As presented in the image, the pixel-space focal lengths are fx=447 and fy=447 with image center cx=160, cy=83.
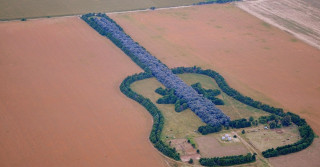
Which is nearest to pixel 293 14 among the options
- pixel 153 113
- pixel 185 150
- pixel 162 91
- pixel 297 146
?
pixel 162 91

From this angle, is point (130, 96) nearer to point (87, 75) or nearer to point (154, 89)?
point (154, 89)

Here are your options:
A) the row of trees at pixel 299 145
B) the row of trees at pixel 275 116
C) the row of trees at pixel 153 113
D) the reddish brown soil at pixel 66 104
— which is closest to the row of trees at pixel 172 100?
the row of trees at pixel 153 113

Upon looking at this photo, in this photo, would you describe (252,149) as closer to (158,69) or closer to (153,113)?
(153,113)

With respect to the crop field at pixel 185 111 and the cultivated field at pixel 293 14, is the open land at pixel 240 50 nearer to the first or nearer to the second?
the cultivated field at pixel 293 14

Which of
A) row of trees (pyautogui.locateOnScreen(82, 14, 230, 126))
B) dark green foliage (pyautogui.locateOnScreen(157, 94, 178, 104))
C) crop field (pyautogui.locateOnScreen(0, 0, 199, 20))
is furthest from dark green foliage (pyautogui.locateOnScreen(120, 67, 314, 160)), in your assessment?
crop field (pyautogui.locateOnScreen(0, 0, 199, 20))

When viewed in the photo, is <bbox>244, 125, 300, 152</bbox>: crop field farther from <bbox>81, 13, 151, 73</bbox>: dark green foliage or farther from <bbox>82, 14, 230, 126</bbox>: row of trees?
<bbox>81, 13, 151, 73</bbox>: dark green foliage

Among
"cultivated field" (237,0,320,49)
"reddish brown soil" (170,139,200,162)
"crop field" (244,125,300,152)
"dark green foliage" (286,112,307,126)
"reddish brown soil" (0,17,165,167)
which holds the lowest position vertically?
"reddish brown soil" (0,17,165,167)
